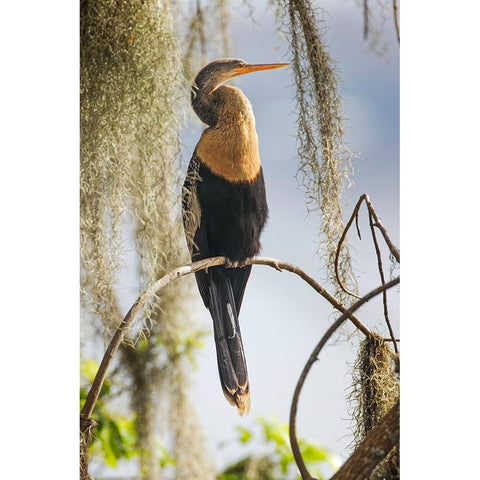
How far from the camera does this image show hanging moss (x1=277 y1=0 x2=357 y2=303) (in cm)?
112

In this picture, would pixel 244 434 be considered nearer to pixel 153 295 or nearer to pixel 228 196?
pixel 153 295

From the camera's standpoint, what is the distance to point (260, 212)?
1.13 meters

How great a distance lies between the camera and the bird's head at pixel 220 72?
1149 millimetres

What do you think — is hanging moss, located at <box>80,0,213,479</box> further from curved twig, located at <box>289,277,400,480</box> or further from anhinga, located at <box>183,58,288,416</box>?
curved twig, located at <box>289,277,400,480</box>

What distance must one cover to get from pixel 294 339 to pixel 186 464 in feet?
1.44

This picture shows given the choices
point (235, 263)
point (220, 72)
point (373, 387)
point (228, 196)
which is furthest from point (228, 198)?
point (373, 387)

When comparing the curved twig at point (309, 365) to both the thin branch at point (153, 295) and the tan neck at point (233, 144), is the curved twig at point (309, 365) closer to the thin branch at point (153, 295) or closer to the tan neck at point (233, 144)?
the thin branch at point (153, 295)

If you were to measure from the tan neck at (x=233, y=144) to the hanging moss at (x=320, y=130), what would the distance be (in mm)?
83

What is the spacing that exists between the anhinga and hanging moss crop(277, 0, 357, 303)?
63 millimetres

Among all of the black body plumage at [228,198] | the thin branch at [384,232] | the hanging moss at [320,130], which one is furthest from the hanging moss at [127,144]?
the thin branch at [384,232]

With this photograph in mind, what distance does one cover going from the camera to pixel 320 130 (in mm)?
1126
